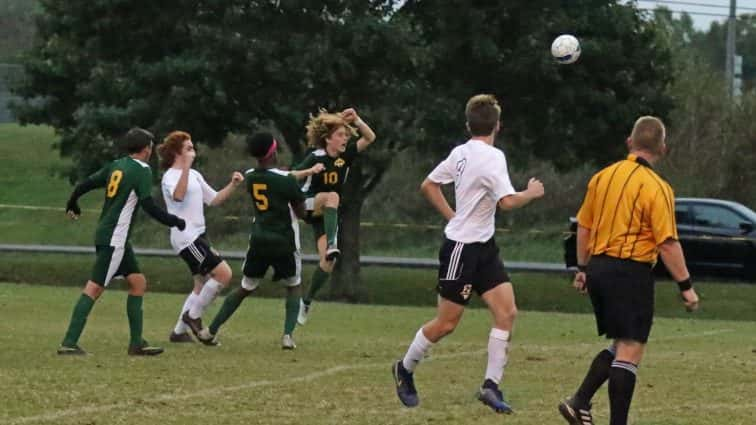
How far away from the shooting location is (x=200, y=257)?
14547 millimetres

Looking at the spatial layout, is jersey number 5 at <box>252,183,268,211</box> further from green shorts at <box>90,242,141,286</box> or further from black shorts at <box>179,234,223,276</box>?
green shorts at <box>90,242,141,286</box>

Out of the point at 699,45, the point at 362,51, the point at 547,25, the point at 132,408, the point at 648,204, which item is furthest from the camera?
the point at 699,45

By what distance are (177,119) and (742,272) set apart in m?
11.7

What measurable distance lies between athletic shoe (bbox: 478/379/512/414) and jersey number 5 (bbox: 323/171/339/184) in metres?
6.23

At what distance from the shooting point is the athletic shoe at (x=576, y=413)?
8711 millimetres

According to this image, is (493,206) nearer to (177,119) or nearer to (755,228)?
(177,119)

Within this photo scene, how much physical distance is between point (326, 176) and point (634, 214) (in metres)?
7.52

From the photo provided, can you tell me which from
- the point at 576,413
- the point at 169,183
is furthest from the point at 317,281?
the point at 576,413

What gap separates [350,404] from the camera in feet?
32.3

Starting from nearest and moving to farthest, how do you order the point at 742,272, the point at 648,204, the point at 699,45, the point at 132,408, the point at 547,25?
1. the point at 648,204
2. the point at 132,408
3. the point at 547,25
4. the point at 742,272
5. the point at 699,45

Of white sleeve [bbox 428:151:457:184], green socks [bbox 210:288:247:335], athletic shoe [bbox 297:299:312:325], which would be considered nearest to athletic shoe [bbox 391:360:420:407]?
white sleeve [bbox 428:151:457:184]

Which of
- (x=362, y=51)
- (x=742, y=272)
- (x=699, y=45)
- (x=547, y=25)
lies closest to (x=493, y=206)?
(x=362, y=51)

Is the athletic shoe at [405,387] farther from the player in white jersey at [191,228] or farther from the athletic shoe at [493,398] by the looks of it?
the player in white jersey at [191,228]

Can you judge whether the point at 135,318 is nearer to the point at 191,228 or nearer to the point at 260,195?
the point at 260,195
